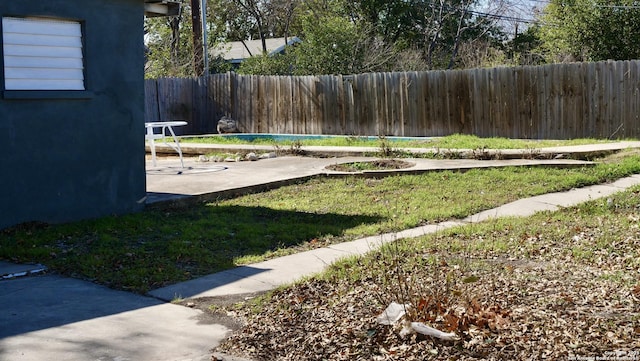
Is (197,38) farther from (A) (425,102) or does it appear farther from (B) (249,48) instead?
(B) (249,48)

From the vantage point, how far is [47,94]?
351 inches

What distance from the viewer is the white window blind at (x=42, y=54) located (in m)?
8.70

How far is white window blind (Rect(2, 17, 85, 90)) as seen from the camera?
8.70m

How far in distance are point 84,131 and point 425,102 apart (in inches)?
487

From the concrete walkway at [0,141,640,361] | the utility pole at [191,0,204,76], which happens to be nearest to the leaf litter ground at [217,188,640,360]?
the concrete walkway at [0,141,640,361]

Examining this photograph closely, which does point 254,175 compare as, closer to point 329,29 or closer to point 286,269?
point 286,269

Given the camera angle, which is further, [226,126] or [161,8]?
[226,126]

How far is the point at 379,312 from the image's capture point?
16.7 ft

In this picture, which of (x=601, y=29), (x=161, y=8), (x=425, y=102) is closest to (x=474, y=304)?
(x=161, y=8)

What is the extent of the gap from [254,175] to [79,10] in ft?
14.5

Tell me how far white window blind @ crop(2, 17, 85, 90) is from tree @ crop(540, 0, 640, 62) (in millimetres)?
19150

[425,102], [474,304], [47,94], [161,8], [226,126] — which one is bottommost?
[474,304]

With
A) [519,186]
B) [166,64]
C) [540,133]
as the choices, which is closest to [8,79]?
[519,186]

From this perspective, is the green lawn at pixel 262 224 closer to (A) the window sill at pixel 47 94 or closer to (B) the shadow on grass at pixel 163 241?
(B) the shadow on grass at pixel 163 241
